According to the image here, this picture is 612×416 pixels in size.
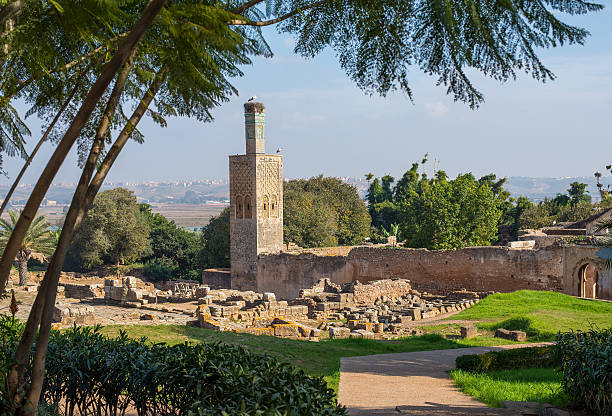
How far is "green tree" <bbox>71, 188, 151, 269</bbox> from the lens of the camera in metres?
44.3

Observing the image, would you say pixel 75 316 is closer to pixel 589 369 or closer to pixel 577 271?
pixel 589 369

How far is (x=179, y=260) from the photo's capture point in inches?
1865

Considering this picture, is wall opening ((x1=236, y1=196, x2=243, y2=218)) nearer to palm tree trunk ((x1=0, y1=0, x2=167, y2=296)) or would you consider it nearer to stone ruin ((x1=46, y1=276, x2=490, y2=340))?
stone ruin ((x1=46, y1=276, x2=490, y2=340))

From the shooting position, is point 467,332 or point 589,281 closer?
point 467,332

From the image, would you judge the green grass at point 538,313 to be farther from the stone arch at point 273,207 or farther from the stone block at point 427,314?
the stone arch at point 273,207

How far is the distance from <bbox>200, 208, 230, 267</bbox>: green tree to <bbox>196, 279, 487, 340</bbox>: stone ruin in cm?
1463

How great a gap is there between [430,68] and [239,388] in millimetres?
3567

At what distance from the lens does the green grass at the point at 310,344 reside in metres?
11.5

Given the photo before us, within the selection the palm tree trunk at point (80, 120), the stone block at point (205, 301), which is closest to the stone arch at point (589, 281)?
the stone block at point (205, 301)

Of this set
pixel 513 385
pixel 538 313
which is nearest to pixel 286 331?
pixel 538 313

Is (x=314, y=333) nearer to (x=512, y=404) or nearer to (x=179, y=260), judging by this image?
(x=512, y=404)

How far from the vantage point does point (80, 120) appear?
17.3ft

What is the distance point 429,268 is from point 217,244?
17.1 m

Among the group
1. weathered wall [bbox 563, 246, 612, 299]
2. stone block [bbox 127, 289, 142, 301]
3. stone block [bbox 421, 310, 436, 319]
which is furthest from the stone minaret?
weathered wall [bbox 563, 246, 612, 299]
